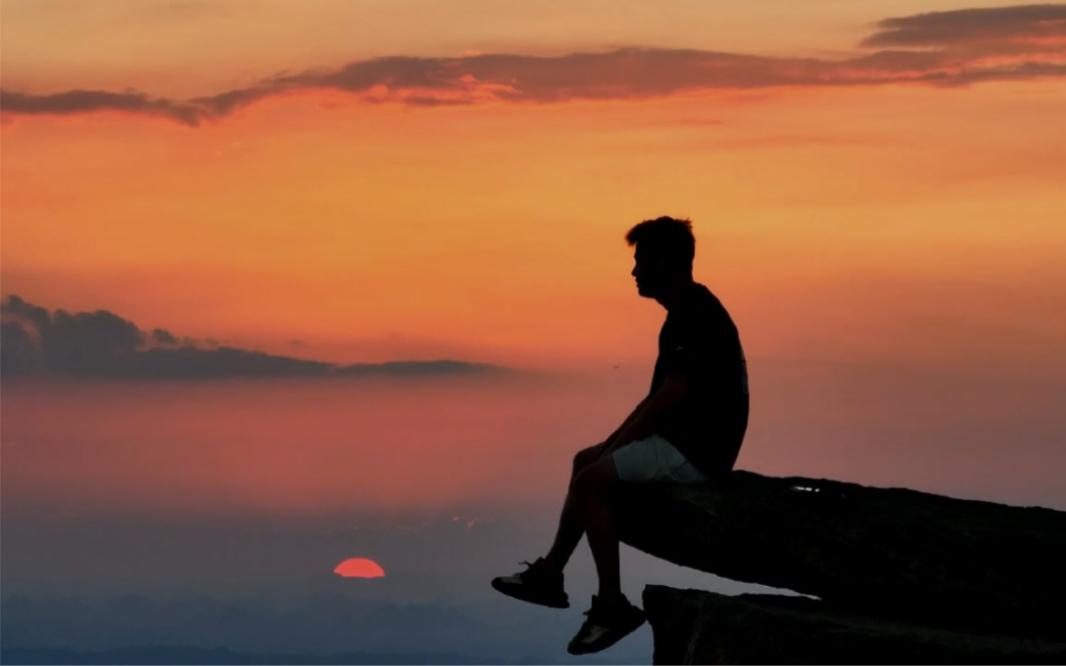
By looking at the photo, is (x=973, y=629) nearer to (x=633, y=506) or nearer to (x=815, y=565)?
(x=815, y=565)

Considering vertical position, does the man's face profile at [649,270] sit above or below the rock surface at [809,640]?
above

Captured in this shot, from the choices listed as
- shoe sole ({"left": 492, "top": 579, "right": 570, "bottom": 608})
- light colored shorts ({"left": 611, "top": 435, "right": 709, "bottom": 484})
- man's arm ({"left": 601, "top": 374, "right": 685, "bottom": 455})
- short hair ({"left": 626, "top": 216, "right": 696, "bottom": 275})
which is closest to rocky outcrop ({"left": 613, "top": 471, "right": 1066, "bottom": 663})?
light colored shorts ({"left": 611, "top": 435, "right": 709, "bottom": 484})

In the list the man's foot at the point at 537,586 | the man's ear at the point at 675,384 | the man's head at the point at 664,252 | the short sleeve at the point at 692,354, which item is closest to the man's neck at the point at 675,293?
the man's head at the point at 664,252

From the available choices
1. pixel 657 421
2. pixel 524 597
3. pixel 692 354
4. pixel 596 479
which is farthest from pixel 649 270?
pixel 524 597

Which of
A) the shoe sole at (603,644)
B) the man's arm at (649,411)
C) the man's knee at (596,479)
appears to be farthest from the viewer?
the man's knee at (596,479)

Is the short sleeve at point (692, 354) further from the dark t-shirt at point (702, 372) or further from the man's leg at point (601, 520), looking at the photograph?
the man's leg at point (601, 520)

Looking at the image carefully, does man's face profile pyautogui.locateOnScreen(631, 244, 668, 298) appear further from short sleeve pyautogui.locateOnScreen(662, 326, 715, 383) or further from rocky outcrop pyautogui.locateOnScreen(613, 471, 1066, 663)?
rocky outcrop pyautogui.locateOnScreen(613, 471, 1066, 663)

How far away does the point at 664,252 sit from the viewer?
43.5 feet

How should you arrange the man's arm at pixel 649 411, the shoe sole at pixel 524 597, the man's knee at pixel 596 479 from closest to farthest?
the man's arm at pixel 649 411 → the man's knee at pixel 596 479 → the shoe sole at pixel 524 597

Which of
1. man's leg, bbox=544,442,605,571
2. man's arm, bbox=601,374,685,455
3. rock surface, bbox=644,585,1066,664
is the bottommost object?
rock surface, bbox=644,585,1066,664

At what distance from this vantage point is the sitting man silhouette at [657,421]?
1314cm

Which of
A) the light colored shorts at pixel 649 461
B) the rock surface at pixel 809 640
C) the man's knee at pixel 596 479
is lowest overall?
the rock surface at pixel 809 640

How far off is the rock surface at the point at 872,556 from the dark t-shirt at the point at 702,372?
0.66 m

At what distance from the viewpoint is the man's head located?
13.2 meters
